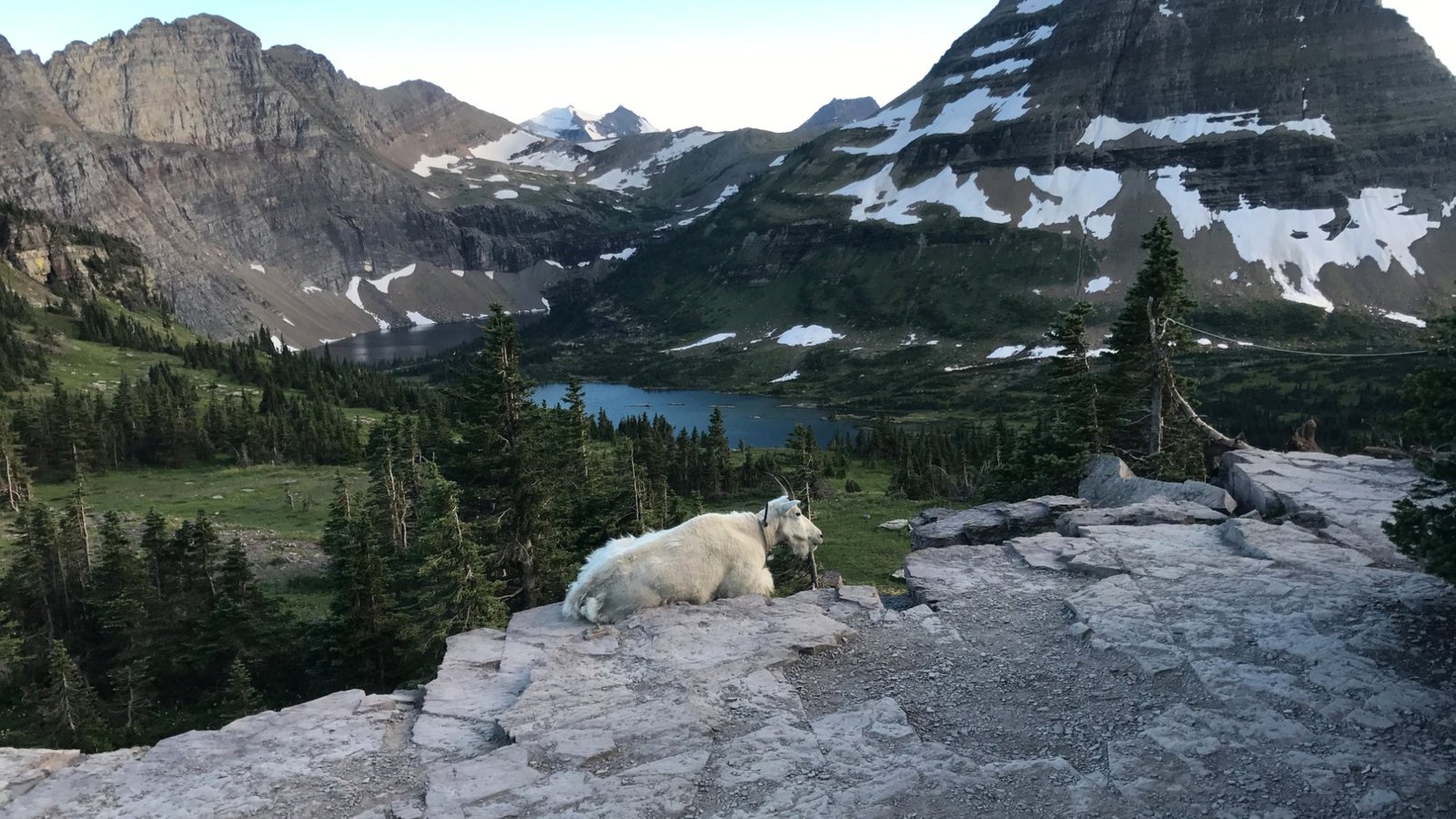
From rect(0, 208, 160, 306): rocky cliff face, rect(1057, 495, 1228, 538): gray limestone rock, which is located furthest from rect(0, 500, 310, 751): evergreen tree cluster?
rect(0, 208, 160, 306): rocky cliff face

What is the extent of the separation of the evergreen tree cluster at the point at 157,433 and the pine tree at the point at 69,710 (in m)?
43.8

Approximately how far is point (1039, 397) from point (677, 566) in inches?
5296

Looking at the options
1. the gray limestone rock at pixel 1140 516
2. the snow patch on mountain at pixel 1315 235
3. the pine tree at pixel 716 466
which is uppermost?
the snow patch on mountain at pixel 1315 235

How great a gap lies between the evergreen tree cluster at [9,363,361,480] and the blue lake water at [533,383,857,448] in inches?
1820

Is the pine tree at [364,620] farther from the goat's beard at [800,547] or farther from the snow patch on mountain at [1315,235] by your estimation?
the snow patch on mountain at [1315,235]

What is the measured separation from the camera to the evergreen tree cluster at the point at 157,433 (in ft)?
196

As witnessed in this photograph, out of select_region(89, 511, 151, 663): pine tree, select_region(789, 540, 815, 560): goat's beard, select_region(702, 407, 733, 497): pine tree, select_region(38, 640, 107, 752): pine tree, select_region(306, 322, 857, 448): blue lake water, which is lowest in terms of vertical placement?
select_region(306, 322, 857, 448): blue lake water

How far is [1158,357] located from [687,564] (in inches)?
884

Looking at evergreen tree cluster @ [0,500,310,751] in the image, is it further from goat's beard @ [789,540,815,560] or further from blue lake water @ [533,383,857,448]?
blue lake water @ [533,383,857,448]

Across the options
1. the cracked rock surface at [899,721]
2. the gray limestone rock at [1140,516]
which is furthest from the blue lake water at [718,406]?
the cracked rock surface at [899,721]

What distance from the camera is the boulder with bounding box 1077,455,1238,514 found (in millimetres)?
17312

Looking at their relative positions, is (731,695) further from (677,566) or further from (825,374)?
(825,374)

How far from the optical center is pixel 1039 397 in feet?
442

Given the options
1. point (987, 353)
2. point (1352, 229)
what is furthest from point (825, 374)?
point (1352, 229)
